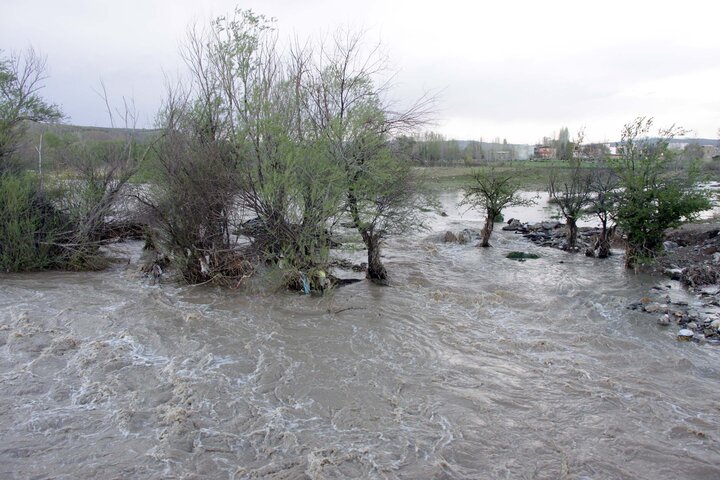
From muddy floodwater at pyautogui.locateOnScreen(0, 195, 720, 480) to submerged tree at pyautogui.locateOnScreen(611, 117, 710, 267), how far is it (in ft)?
8.15

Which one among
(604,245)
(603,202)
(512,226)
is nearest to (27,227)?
(603,202)

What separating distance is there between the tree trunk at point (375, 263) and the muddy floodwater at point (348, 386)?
1052 mm

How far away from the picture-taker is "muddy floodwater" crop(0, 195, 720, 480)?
543 cm

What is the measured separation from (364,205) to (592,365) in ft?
21.2

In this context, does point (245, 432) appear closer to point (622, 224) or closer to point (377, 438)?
point (377, 438)

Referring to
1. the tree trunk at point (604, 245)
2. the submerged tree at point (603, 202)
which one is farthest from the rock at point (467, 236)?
the tree trunk at point (604, 245)

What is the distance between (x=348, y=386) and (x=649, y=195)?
11.3m

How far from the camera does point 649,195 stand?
13859mm

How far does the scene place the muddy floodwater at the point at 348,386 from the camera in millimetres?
5434

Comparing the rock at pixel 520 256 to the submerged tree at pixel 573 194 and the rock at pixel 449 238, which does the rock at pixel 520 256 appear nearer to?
the submerged tree at pixel 573 194

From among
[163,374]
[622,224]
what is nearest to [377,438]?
[163,374]

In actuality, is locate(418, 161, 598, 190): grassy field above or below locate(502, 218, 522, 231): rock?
above

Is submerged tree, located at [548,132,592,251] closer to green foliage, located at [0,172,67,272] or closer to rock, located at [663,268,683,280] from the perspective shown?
rock, located at [663,268,683,280]

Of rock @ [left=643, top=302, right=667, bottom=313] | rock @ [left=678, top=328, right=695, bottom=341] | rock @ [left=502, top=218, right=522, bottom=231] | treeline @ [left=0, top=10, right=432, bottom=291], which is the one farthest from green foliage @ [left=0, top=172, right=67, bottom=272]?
rock @ [left=502, top=218, right=522, bottom=231]
